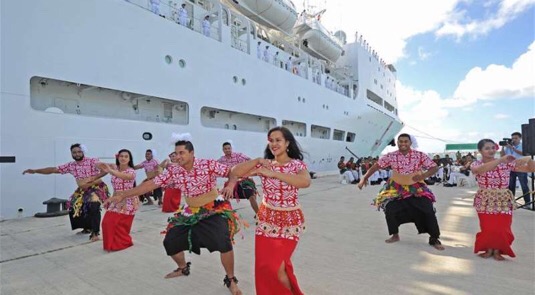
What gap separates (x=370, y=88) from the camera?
23.5 metres

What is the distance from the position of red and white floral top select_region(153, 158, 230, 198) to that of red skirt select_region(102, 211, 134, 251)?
1640 mm

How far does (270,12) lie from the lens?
14.2 metres

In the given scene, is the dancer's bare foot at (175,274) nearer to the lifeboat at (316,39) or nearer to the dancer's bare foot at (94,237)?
the dancer's bare foot at (94,237)

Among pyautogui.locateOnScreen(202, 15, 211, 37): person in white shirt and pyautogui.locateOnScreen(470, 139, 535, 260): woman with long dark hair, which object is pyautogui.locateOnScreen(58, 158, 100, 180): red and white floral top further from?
pyautogui.locateOnScreen(202, 15, 211, 37): person in white shirt

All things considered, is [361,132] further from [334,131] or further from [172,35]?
[172,35]

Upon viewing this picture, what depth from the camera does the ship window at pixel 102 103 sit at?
6.66 metres

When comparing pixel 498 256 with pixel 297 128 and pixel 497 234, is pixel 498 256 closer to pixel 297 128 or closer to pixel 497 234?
pixel 497 234

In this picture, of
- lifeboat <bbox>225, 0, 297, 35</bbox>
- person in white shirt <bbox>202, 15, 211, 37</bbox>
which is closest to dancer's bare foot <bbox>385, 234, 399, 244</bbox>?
person in white shirt <bbox>202, 15, 211, 37</bbox>

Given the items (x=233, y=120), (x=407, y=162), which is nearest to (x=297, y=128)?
(x=233, y=120)

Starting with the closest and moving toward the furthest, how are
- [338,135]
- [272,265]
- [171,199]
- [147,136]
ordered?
1. [272,265]
2. [171,199]
3. [147,136]
4. [338,135]

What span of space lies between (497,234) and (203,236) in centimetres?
309

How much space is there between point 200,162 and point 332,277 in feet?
5.28

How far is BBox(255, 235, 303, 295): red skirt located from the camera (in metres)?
2.02

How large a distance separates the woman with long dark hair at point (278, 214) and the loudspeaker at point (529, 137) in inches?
204
